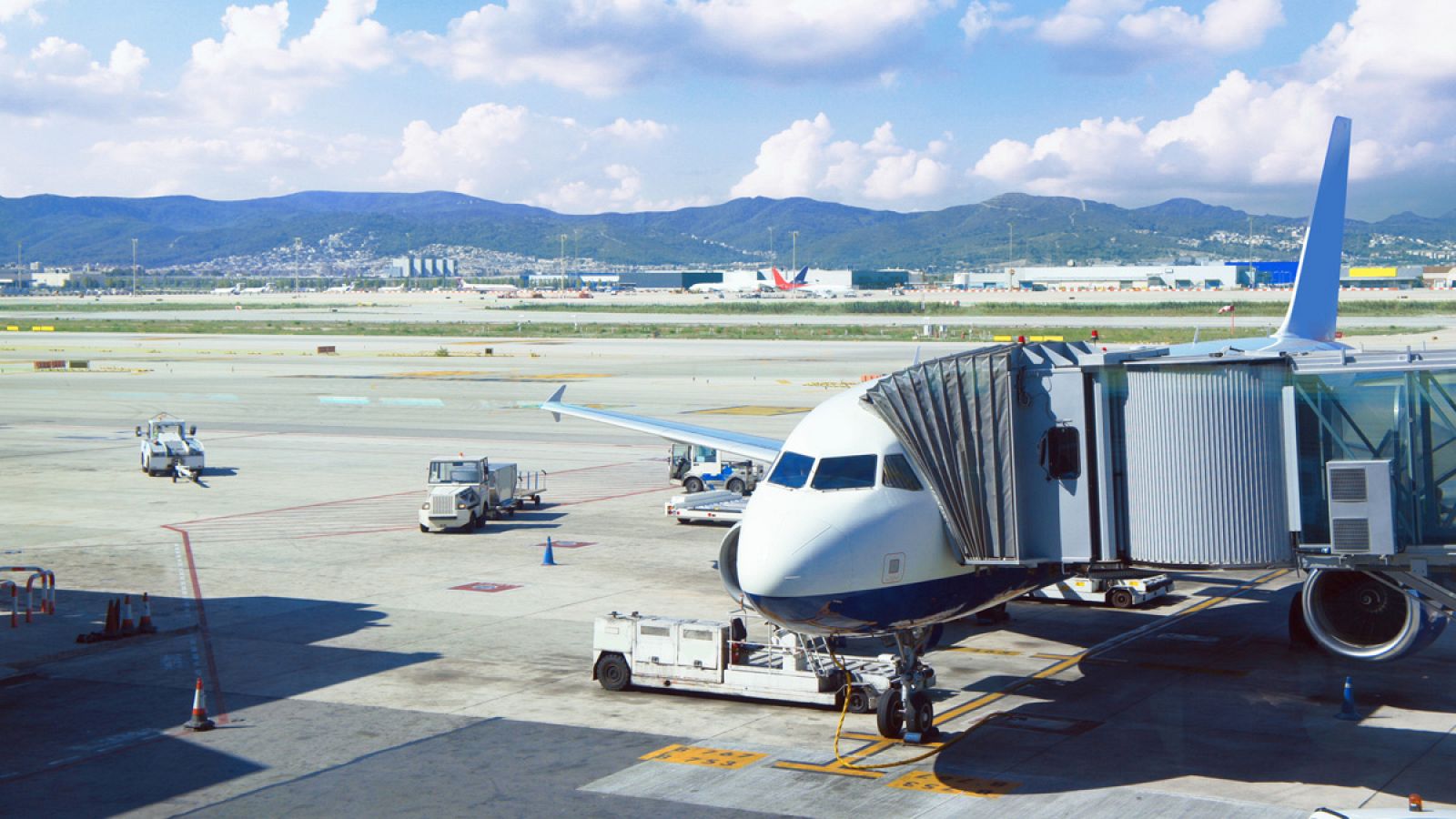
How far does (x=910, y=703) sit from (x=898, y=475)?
3.58 metres

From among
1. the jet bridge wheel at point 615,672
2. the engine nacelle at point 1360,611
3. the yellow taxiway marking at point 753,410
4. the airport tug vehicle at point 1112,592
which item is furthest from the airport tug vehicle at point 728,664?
the yellow taxiway marking at point 753,410

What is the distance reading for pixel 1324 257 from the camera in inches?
1403

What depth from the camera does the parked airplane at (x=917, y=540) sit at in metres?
19.4

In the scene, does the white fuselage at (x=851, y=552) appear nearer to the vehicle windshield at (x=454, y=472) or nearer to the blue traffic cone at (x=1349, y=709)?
the blue traffic cone at (x=1349, y=709)

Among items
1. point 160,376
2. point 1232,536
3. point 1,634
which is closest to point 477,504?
point 1,634

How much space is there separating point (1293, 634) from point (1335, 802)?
10.0 m

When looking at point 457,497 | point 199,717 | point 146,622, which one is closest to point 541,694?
point 199,717

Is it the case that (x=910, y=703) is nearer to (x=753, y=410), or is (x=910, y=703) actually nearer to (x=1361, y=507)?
(x=1361, y=507)

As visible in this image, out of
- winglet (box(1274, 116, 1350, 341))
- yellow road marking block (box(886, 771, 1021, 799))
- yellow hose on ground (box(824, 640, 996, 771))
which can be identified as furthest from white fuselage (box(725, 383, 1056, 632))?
winglet (box(1274, 116, 1350, 341))

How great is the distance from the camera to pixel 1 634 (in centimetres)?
2925

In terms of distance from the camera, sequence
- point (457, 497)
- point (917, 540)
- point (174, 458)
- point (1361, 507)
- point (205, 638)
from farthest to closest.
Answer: point (174, 458) → point (457, 497) → point (205, 638) → point (917, 540) → point (1361, 507)

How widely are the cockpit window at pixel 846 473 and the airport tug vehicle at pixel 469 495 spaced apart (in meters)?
23.1

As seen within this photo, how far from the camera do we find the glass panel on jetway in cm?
1883

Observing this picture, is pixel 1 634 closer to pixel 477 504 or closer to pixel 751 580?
pixel 477 504
